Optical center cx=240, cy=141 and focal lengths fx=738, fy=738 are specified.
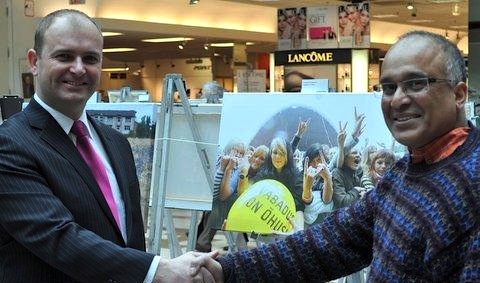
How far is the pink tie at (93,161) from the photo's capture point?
6.33ft

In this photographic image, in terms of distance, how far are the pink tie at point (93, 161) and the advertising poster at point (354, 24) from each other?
497 inches

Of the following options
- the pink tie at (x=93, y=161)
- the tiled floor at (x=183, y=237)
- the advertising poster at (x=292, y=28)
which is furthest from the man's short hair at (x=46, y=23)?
the advertising poster at (x=292, y=28)

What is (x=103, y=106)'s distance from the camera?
5.03 metres

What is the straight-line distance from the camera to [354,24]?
560 inches

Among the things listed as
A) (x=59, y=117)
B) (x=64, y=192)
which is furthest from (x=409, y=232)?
(x=59, y=117)

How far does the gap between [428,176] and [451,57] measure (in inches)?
10.1

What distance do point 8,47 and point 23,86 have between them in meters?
0.70

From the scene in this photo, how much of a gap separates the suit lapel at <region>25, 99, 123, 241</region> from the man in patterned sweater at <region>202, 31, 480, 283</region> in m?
0.69

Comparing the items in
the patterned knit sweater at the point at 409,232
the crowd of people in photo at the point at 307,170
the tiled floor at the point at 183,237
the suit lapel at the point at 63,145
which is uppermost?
the suit lapel at the point at 63,145

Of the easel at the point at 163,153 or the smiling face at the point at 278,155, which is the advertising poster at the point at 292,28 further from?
the smiling face at the point at 278,155

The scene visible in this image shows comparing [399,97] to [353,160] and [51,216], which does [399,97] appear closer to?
[51,216]

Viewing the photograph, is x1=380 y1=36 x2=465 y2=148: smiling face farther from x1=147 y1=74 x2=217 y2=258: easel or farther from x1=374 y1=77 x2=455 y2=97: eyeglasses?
x1=147 y1=74 x2=217 y2=258: easel

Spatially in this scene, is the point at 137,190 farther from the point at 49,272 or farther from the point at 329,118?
the point at 329,118

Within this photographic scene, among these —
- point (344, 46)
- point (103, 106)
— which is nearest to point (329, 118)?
point (103, 106)
